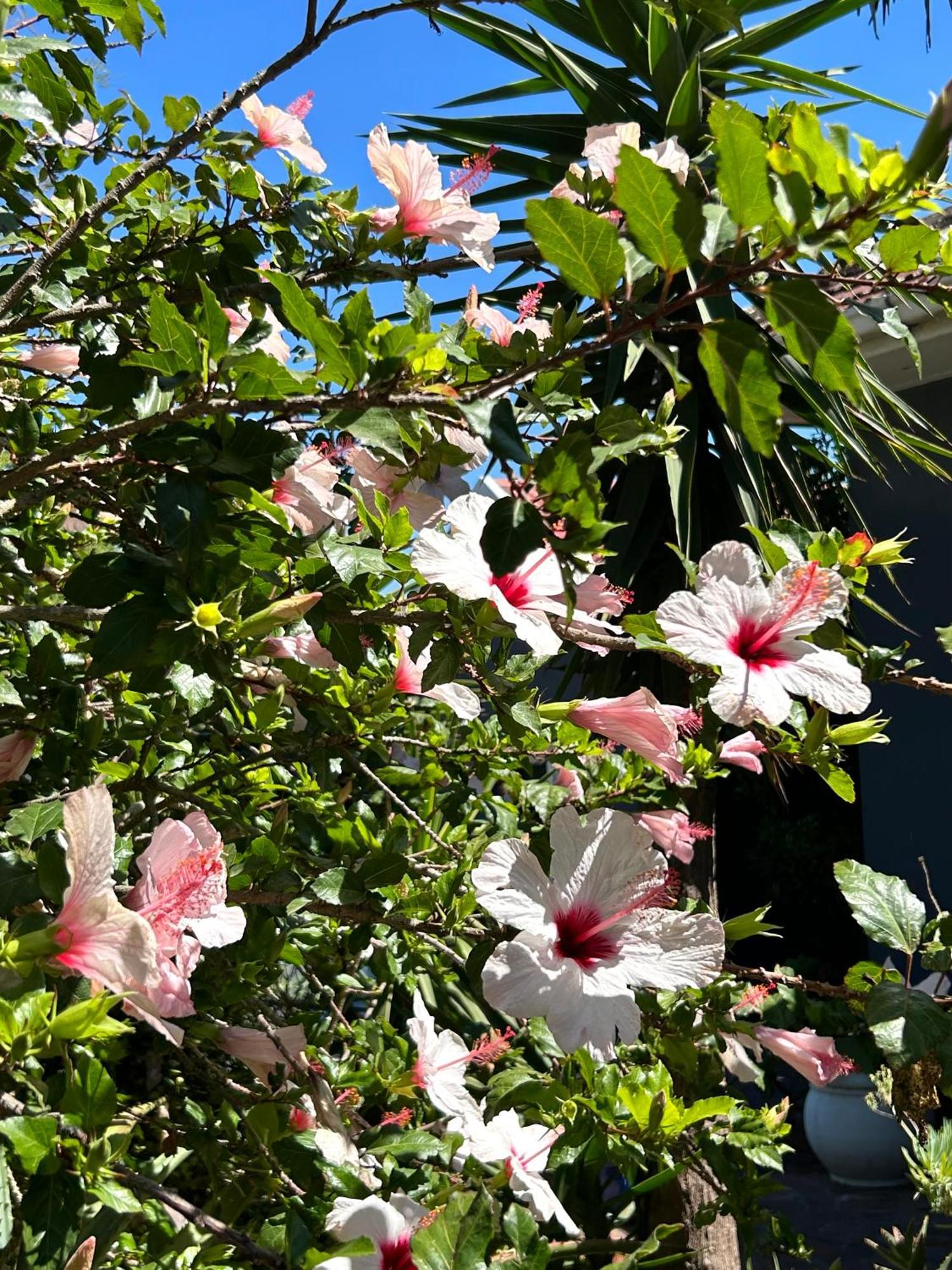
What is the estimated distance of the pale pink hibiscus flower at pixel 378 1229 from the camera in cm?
97

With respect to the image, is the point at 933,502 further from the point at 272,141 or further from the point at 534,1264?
the point at 534,1264

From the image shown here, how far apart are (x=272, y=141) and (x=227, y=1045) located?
114 cm

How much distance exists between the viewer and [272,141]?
1519 mm

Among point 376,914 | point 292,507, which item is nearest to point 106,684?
point 292,507

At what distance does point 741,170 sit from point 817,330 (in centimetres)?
10

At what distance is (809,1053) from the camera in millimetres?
1350

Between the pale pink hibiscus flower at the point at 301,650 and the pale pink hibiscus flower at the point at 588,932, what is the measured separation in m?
0.31

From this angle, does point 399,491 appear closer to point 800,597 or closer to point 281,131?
point 800,597

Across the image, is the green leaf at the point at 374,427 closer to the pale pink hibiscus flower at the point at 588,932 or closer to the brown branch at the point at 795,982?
the pale pink hibiscus flower at the point at 588,932

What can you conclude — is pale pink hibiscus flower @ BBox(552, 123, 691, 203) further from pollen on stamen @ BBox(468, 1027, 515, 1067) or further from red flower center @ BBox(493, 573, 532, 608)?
pollen on stamen @ BBox(468, 1027, 515, 1067)

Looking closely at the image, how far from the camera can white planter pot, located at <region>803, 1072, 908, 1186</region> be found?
4.83 m

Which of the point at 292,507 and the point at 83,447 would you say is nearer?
the point at 83,447

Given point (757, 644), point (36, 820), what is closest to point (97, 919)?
point (36, 820)

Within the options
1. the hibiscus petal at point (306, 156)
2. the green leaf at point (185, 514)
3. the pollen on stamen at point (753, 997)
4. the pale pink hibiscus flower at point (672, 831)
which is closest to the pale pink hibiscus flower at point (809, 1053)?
the pollen on stamen at point (753, 997)
